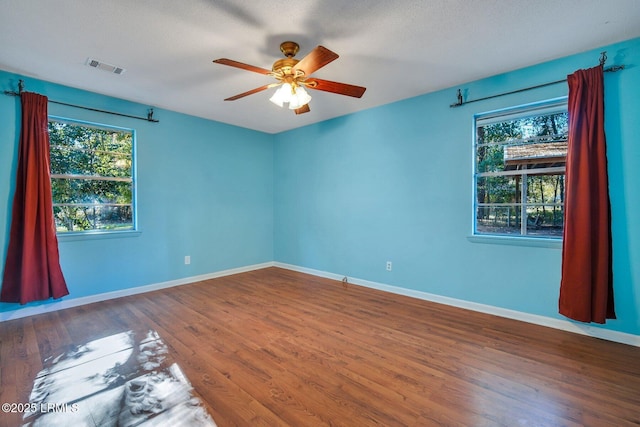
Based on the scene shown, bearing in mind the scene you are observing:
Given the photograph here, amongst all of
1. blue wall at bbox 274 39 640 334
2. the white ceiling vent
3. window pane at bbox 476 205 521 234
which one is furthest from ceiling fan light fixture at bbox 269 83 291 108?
window pane at bbox 476 205 521 234

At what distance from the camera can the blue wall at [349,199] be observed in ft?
8.55

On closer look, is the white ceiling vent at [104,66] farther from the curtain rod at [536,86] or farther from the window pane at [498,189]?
the window pane at [498,189]

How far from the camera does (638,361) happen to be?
7.29ft

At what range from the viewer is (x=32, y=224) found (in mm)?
3031

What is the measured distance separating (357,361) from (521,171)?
260cm

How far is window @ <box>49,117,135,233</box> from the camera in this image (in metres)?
3.44

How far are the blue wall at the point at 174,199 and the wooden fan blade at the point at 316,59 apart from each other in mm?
2859

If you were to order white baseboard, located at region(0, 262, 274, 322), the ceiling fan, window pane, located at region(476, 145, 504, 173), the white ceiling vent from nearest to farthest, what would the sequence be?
the ceiling fan < the white ceiling vent < white baseboard, located at region(0, 262, 274, 322) < window pane, located at region(476, 145, 504, 173)

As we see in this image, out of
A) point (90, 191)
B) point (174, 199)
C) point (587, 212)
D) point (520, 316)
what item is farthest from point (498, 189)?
point (90, 191)

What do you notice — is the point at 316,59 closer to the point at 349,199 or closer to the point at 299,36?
the point at 299,36

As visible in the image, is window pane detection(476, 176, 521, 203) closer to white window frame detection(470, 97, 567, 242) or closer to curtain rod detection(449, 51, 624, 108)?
white window frame detection(470, 97, 567, 242)

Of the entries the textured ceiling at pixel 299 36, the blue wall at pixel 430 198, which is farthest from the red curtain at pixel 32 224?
the blue wall at pixel 430 198

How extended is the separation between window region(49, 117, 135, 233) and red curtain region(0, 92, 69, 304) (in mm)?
287

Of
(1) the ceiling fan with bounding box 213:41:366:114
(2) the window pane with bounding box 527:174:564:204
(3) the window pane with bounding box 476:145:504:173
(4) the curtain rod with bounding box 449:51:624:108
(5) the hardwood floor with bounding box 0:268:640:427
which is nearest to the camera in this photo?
(5) the hardwood floor with bounding box 0:268:640:427
